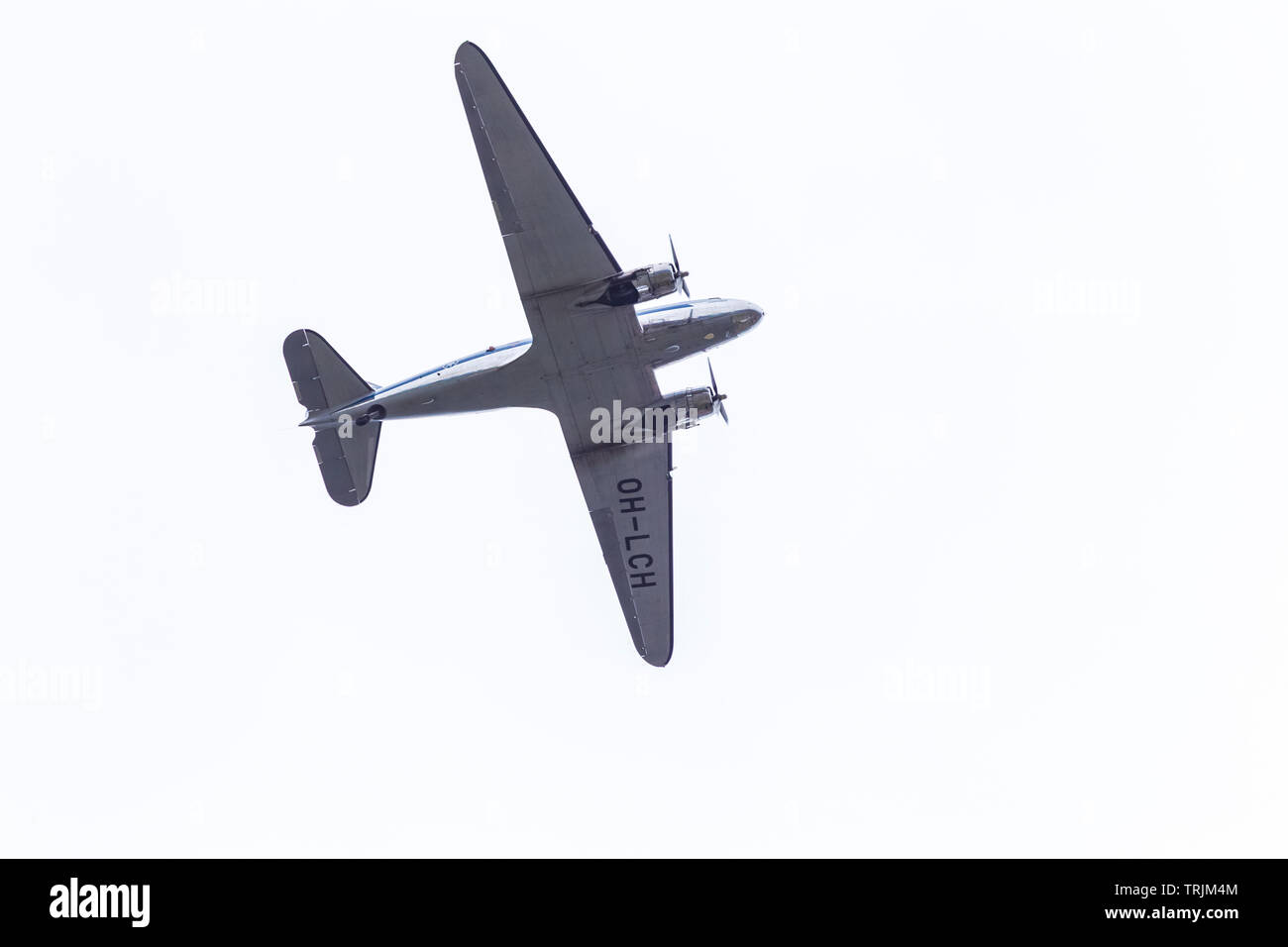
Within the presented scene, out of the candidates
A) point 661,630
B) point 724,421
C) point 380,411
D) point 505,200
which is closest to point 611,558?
point 661,630

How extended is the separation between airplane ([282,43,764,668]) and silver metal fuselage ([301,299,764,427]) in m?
0.04

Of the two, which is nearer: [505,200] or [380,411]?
[505,200]

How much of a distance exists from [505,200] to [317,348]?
26.0 ft

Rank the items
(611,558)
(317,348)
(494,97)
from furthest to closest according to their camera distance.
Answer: (611,558) < (317,348) < (494,97)

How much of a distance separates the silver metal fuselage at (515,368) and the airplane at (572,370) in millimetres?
41

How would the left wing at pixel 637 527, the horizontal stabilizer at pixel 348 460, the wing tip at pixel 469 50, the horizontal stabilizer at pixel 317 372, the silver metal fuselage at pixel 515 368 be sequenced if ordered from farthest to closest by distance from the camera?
the left wing at pixel 637 527 → the horizontal stabilizer at pixel 348 460 → the horizontal stabilizer at pixel 317 372 → the silver metal fuselage at pixel 515 368 → the wing tip at pixel 469 50

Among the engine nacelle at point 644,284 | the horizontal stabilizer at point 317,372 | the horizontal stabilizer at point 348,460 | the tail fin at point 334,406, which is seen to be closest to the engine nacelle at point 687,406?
the engine nacelle at point 644,284

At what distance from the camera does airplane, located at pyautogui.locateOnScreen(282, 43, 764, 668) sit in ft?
117

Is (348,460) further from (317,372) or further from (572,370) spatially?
(572,370)

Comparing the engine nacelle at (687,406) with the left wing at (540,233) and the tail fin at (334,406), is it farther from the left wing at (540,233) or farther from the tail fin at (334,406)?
the tail fin at (334,406)

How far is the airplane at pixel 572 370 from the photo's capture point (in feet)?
117
